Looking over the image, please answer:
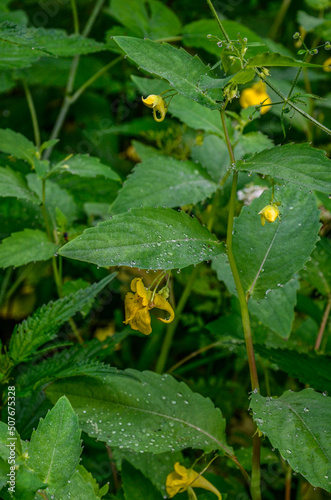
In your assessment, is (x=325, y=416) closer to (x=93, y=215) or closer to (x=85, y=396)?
(x=85, y=396)

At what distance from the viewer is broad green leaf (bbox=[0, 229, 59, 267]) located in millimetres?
954

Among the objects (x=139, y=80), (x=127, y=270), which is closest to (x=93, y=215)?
(x=127, y=270)

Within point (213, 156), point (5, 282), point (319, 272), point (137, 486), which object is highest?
point (213, 156)

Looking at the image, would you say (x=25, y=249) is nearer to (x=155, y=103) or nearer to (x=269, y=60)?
(x=155, y=103)

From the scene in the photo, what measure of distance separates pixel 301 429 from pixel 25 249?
62 centimetres

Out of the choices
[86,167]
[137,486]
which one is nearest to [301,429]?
[137,486]

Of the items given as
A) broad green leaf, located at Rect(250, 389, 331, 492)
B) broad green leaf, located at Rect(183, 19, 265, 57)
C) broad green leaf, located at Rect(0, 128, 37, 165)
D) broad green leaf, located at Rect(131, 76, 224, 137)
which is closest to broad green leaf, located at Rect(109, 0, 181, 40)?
broad green leaf, located at Rect(183, 19, 265, 57)

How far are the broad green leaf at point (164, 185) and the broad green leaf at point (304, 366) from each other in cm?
37

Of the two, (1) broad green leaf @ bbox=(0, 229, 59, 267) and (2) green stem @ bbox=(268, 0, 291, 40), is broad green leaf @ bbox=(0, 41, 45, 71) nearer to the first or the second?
(1) broad green leaf @ bbox=(0, 229, 59, 267)

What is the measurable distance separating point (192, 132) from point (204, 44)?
290 mm

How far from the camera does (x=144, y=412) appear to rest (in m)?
0.80

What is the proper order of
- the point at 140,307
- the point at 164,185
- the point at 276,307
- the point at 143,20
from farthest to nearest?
the point at 143,20 → the point at 164,185 → the point at 276,307 → the point at 140,307

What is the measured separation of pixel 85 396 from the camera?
0.80 m

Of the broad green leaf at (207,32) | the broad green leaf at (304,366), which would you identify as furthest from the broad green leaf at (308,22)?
the broad green leaf at (304,366)
